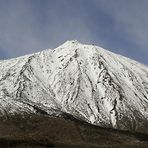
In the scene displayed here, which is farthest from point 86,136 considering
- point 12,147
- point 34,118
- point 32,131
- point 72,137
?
point 12,147

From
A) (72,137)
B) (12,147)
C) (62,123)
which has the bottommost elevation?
(12,147)

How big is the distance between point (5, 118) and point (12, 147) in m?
124

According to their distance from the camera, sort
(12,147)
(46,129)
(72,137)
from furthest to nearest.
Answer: (46,129), (72,137), (12,147)

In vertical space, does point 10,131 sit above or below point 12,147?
above

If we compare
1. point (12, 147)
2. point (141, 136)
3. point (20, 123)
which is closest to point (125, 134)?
point (141, 136)

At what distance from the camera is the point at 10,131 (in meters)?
168

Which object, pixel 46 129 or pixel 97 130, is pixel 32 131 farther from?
pixel 97 130

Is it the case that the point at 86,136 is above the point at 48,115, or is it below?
below

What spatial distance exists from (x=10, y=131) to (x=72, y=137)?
2572cm

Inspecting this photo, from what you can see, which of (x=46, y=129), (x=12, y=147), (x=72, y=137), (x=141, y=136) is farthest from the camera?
(x=141, y=136)

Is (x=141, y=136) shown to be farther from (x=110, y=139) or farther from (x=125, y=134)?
(x=110, y=139)

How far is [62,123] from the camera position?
176875mm

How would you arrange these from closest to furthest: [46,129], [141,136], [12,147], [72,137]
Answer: [12,147]
[72,137]
[46,129]
[141,136]

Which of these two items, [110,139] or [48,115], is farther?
[48,115]
